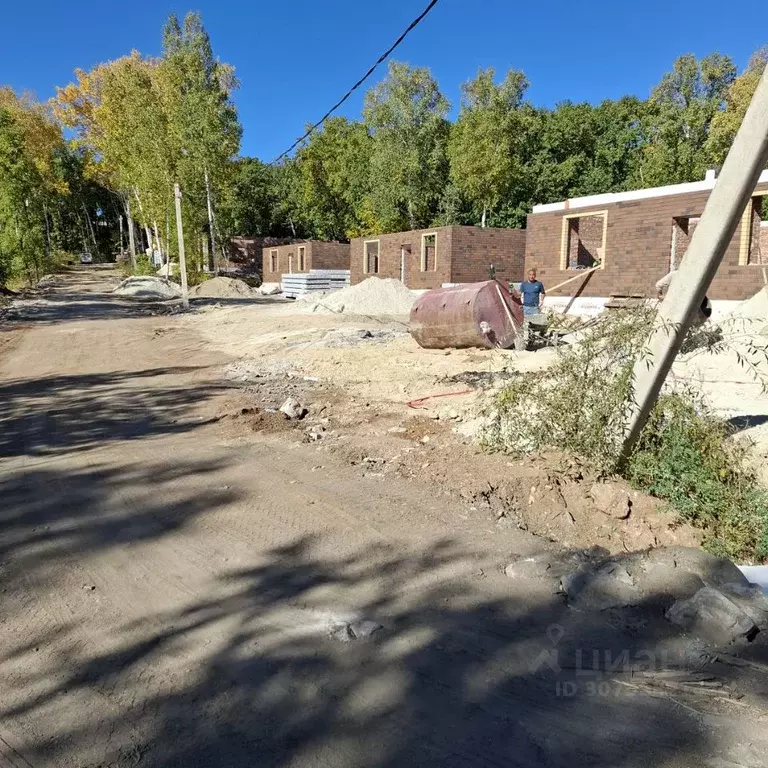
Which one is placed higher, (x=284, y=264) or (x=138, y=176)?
(x=138, y=176)

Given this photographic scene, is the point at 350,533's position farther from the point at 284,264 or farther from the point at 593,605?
the point at 284,264

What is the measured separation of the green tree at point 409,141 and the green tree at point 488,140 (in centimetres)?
345

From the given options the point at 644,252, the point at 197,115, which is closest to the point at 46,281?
the point at 197,115

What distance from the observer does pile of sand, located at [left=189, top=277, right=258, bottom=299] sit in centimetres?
3288

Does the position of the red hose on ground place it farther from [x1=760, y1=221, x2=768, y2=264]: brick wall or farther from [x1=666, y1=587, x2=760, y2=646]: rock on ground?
[x1=760, y1=221, x2=768, y2=264]: brick wall

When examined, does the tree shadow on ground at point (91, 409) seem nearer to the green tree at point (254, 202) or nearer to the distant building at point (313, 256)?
the distant building at point (313, 256)

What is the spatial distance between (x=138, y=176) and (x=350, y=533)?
36.9 metres

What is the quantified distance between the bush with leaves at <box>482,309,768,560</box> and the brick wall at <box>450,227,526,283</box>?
808 inches

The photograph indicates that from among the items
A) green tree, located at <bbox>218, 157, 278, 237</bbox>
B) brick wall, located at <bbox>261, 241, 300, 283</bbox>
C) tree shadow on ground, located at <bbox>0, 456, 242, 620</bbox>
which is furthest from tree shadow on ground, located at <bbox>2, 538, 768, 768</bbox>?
green tree, located at <bbox>218, 157, 278, 237</bbox>

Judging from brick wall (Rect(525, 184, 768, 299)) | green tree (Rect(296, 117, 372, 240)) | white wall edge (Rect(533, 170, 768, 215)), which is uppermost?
green tree (Rect(296, 117, 372, 240))

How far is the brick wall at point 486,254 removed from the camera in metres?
25.8

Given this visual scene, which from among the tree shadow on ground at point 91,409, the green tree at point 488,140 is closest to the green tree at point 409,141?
the green tree at point 488,140

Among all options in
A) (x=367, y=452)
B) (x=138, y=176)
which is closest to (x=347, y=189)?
(x=138, y=176)

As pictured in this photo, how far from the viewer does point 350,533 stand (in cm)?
443
